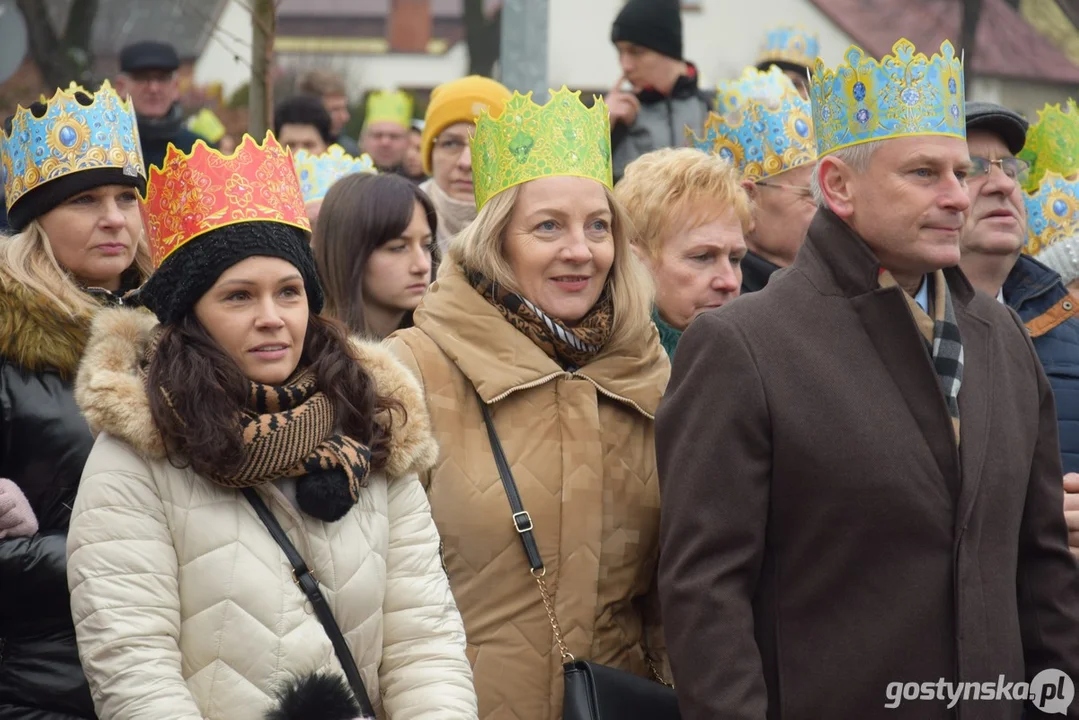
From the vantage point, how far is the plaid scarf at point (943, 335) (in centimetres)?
405

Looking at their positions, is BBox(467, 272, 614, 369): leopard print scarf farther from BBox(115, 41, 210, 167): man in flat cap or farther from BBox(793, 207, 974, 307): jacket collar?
BBox(115, 41, 210, 167): man in flat cap

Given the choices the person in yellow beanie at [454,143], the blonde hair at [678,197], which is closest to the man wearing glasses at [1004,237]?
the blonde hair at [678,197]

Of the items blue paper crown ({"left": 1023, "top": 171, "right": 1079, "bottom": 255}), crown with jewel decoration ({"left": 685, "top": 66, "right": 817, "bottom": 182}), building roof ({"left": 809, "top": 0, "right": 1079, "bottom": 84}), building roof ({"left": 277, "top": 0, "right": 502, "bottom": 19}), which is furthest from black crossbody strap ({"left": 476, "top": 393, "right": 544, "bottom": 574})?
building roof ({"left": 277, "top": 0, "right": 502, "bottom": 19})

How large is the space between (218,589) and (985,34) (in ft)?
63.9

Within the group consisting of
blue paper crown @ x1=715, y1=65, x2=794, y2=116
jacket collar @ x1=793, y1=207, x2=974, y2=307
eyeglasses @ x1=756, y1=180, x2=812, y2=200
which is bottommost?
jacket collar @ x1=793, y1=207, x2=974, y2=307

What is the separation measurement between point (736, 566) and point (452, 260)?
4.75ft

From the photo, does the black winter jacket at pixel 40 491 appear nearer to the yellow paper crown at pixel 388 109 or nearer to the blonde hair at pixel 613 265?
the blonde hair at pixel 613 265

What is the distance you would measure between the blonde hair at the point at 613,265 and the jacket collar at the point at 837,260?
65cm

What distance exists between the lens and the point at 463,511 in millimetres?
4320

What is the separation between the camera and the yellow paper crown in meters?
10.9

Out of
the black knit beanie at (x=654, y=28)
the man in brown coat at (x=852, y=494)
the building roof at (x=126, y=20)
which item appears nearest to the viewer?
the man in brown coat at (x=852, y=494)

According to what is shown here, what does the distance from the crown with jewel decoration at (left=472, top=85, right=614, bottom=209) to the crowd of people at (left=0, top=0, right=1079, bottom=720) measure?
12 mm

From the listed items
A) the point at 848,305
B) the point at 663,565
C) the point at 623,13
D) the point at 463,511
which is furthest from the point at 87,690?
the point at 623,13

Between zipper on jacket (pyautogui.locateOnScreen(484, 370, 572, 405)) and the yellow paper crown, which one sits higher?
the yellow paper crown
